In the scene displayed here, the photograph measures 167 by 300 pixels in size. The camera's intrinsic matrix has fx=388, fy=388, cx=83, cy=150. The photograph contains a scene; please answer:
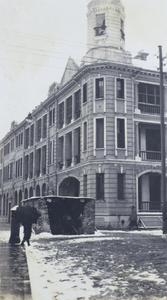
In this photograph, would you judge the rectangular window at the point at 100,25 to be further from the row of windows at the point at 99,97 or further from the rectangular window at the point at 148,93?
the rectangular window at the point at 148,93

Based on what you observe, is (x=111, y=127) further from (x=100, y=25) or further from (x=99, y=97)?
(x=100, y=25)

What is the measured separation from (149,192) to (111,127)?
5.73 metres

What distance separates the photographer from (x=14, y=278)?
672cm

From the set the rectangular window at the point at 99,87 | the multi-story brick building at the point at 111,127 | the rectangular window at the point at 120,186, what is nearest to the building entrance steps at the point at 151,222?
the multi-story brick building at the point at 111,127

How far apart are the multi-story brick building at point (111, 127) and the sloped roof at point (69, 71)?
16cm

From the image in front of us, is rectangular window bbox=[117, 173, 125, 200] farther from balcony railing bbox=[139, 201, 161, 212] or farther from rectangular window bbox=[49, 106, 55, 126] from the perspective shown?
rectangular window bbox=[49, 106, 55, 126]

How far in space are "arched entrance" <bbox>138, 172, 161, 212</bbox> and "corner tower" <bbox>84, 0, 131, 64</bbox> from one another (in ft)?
28.8

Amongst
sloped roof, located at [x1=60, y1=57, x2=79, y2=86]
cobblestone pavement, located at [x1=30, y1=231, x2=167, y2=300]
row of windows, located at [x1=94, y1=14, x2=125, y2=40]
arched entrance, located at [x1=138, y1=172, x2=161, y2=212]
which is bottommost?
cobblestone pavement, located at [x1=30, y1=231, x2=167, y2=300]

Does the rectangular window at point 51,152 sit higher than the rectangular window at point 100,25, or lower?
lower

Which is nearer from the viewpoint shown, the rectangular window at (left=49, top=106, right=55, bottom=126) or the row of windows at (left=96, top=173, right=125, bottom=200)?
the row of windows at (left=96, top=173, right=125, bottom=200)

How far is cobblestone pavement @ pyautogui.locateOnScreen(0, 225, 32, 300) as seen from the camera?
5374 mm

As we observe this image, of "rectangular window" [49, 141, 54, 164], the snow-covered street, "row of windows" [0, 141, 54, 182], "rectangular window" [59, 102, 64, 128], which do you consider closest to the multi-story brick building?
"rectangular window" [59, 102, 64, 128]

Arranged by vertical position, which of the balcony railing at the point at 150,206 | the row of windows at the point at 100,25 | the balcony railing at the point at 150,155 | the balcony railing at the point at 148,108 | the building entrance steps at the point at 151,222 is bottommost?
the building entrance steps at the point at 151,222

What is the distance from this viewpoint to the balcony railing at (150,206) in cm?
2739
